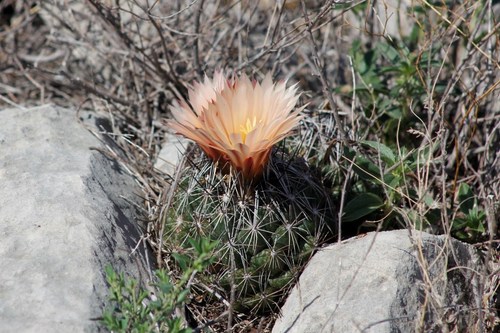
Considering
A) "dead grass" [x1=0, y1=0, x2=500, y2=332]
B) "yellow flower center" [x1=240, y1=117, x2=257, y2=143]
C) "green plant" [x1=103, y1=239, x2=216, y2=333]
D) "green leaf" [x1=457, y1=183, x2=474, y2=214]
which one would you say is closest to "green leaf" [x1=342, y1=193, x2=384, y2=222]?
"dead grass" [x1=0, y1=0, x2=500, y2=332]

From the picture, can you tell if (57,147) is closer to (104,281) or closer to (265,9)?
(104,281)

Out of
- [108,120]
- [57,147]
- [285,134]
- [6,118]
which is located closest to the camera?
[285,134]

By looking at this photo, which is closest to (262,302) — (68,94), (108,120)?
(108,120)

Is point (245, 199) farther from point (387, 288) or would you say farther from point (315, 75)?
point (315, 75)

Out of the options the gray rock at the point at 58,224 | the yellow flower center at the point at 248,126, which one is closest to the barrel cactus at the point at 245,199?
the yellow flower center at the point at 248,126

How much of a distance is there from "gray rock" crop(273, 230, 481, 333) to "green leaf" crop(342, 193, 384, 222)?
0.15m

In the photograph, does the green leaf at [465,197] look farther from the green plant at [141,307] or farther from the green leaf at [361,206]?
the green plant at [141,307]

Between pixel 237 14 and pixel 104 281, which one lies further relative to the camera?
pixel 237 14

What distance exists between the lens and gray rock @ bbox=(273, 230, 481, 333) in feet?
7.04

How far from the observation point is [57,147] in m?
2.78

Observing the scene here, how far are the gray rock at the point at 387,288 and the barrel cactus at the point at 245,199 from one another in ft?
0.37

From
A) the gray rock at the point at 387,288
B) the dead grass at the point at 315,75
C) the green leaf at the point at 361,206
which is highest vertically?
the dead grass at the point at 315,75

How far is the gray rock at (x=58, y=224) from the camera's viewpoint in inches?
79.9

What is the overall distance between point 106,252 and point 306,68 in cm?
215
